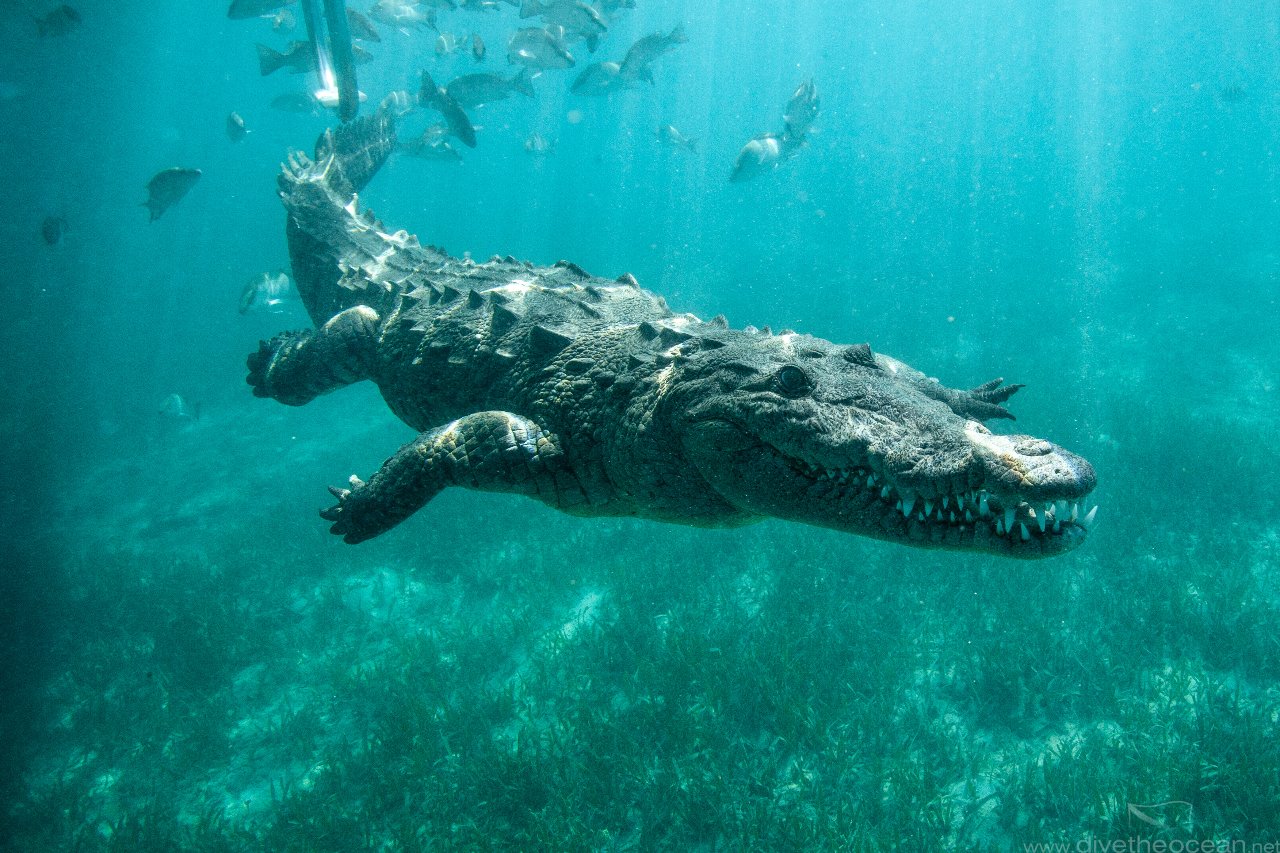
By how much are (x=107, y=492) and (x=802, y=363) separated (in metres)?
22.2

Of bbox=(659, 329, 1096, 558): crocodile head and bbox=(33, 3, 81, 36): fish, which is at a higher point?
bbox=(33, 3, 81, 36): fish

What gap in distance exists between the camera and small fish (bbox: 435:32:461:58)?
1512 centimetres

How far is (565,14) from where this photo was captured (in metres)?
12.8

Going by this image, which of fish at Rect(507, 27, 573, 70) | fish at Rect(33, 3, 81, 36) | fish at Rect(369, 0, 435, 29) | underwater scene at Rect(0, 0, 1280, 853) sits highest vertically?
fish at Rect(369, 0, 435, 29)

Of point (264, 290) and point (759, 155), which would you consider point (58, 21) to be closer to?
point (264, 290)

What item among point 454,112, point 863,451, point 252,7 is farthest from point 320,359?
point 252,7

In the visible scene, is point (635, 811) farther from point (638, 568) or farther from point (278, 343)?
point (278, 343)

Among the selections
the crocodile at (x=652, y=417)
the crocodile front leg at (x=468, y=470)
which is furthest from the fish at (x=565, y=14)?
the crocodile front leg at (x=468, y=470)

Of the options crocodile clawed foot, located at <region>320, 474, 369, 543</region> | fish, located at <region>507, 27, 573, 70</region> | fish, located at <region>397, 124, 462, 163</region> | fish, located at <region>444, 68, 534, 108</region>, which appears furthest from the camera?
fish, located at <region>397, 124, 462, 163</region>

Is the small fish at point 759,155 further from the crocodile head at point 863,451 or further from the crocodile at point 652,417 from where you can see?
the crocodile head at point 863,451

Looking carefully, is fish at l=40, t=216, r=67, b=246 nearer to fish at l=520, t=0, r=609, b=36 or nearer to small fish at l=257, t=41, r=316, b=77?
small fish at l=257, t=41, r=316, b=77

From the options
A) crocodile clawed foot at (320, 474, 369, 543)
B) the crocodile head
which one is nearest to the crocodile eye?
the crocodile head

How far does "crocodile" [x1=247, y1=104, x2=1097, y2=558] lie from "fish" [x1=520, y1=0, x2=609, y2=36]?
9815 millimetres

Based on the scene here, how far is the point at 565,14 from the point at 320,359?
1141cm
